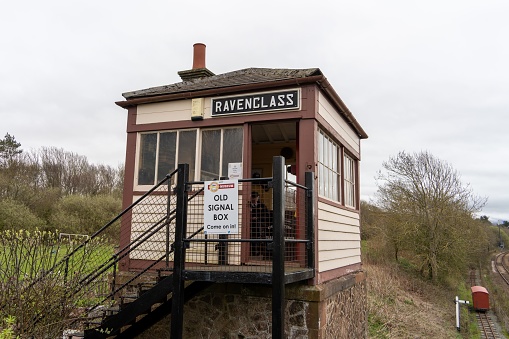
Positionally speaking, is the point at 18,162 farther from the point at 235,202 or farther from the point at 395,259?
the point at 235,202

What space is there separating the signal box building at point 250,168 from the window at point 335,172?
0.07ft

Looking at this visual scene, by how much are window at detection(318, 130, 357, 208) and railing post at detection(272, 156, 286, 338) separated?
2.23 m

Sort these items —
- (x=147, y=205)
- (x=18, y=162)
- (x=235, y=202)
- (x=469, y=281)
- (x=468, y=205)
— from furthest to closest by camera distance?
(x=18, y=162), (x=469, y=281), (x=468, y=205), (x=147, y=205), (x=235, y=202)

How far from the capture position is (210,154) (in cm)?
718

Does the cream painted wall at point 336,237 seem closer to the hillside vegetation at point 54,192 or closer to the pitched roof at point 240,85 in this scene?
the pitched roof at point 240,85

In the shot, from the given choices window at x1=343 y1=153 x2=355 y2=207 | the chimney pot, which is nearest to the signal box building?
window at x1=343 y1=153 x2=355 y2=207

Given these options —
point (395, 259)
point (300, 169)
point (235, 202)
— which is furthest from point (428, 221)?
point (235, 202)

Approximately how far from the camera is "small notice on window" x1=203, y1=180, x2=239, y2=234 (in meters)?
4.95

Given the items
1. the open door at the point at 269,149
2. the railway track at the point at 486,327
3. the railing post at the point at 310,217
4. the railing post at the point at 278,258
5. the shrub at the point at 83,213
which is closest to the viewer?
the railing post at the point at 278,258

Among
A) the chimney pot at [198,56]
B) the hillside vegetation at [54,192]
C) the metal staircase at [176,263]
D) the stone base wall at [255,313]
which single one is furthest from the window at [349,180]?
the hillside vegetation at [54,192]

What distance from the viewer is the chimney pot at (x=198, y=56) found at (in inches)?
375

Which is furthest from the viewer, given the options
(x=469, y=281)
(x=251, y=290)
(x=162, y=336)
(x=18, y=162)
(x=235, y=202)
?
(x=18, y=162)

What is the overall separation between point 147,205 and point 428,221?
2176 centimetres

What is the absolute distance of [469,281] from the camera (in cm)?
3234
